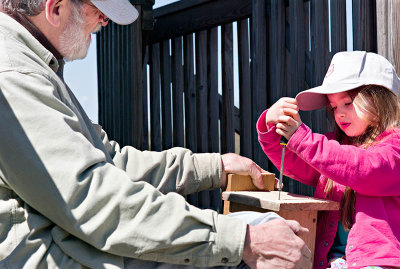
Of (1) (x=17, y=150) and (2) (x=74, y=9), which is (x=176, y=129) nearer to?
(2) (x=74, y=9)

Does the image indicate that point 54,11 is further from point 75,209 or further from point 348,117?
point 348,117

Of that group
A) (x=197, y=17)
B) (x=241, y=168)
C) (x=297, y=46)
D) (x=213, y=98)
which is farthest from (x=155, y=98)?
(x=241, y=168)

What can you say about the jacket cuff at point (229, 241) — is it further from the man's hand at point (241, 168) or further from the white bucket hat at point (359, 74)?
the white bucket hat at point (359, 74)

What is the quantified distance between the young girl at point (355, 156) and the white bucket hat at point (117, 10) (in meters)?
0.70

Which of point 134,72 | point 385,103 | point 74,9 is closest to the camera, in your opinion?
point 74,9

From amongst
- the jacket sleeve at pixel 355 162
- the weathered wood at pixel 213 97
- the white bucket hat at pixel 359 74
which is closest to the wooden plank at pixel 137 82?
the weathered wood at pixel 213 97

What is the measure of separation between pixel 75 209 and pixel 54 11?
2.62ft

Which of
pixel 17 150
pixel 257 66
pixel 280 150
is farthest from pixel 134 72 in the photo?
pixel 17 150

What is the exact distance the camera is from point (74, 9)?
1.93 metres

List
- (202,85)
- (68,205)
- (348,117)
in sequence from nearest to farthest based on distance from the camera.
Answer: (68,205), (348,117), (202,85)

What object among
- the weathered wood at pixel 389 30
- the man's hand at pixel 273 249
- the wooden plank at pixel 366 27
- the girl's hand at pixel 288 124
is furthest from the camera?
the wooden plank at pixel 366 27

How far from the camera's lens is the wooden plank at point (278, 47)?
3619 millimetres

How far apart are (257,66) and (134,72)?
1331 millimetres

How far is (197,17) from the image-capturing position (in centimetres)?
451
